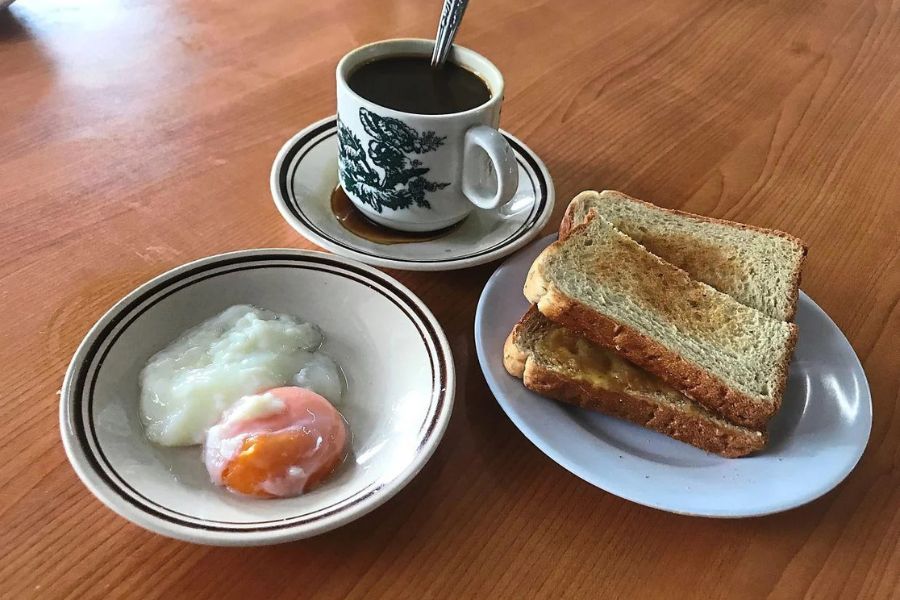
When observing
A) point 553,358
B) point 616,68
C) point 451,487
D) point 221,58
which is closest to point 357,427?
point 451,487

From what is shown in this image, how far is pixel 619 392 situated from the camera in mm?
908

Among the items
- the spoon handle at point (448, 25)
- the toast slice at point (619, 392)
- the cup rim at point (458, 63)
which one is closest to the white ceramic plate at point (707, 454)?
the toast slice at point (619, 392)

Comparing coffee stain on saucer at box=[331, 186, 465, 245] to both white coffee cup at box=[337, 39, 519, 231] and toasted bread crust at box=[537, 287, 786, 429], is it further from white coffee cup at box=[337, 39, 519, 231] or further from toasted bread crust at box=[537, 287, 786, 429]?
toasted bread crust at box=[537, 287, 786, 429]

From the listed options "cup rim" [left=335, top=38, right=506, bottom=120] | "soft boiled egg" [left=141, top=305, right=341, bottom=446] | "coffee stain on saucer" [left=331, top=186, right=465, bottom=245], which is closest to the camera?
"soft boiled egg" [left=141, top=305, right=341, bottom=446]

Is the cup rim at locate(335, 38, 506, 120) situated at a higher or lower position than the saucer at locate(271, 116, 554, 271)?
higher

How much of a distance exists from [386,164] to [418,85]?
0.16m

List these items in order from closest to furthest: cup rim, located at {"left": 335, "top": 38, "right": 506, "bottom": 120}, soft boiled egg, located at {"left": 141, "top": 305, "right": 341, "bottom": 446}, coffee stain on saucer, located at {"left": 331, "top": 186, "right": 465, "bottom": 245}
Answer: soft boiled egg, located at {"left": 141, "top": 305, "right": 341, "bottom": 446} → cup rim, located at {"left": 335, "top": 38, "right": 506, "bottom": 120} → coffee stain on saucer, located at {"left": 331, "top": 186, "right": 465, "bottom": 245}

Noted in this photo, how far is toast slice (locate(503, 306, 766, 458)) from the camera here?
89 cm

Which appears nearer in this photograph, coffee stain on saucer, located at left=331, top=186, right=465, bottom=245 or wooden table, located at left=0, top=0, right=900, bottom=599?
wooden table, located at left=0, top=0, right=900, bottom=599

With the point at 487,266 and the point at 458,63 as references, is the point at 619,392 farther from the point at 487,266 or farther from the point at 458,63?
the point at 458,63

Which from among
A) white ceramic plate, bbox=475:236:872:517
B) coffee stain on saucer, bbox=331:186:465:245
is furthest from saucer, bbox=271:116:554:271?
white ceramic plate, bbox=475:236:872:517

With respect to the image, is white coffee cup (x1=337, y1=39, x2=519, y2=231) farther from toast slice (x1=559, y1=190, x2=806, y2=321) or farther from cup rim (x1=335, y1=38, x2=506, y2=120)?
toast slice (x1=559, y1=190, x2=806, y2=321)

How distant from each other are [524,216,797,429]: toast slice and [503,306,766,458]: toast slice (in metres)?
0.03

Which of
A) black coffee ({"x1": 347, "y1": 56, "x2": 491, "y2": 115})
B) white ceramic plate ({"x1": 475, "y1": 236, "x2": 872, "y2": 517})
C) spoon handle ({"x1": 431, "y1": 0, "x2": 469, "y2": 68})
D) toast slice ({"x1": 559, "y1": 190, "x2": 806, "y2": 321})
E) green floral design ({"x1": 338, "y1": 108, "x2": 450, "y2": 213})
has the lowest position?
white ceramic plate ({"x1": 475, "y1": 236, "x2": 872, "y2": 517})
